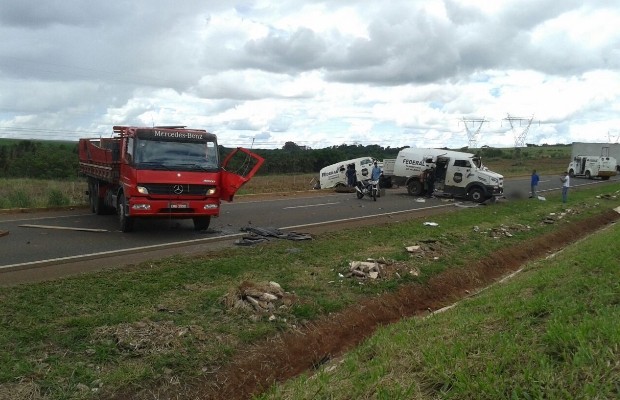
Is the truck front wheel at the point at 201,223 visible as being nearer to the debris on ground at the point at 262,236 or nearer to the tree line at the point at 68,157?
the debris on ground at the point at 262,236

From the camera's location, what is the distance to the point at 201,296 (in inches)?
300

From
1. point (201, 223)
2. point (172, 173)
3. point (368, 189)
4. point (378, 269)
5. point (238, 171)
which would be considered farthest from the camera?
point (368, 189)

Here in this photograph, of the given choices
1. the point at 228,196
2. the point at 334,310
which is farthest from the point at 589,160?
the point at 334,310

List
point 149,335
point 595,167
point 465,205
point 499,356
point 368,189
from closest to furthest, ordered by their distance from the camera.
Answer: point 499,356, point 149,335, point 465,205, point 368,189, point 595,167

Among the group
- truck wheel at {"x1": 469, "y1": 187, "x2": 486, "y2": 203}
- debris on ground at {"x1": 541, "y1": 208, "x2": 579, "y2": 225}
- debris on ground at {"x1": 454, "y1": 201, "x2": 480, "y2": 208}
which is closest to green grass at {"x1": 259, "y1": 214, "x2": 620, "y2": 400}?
debris on ground at {"x1": 541, "y1": 208, "x2": 579, "y2": 225}

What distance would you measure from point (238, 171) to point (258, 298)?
6.35 m

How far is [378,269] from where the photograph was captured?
32.2ft

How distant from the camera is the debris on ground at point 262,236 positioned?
39.7 feet

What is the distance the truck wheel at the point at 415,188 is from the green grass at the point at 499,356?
72.7ft

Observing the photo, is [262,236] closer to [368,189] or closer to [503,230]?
[503,230]

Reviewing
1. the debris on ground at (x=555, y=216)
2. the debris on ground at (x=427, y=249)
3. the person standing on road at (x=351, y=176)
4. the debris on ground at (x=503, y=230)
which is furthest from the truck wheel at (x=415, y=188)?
the debris on ground at (x=427, y=249)

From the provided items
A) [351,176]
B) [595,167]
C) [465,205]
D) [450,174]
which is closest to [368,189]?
[465,205]

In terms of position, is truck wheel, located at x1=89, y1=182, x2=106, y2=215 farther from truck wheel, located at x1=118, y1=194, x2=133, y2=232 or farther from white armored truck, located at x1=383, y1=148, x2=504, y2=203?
white armored truck, located at x1=383, y1=148, x2=504, y2=203

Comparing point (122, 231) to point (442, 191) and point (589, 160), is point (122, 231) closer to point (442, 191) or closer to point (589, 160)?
point (442, 191)
